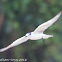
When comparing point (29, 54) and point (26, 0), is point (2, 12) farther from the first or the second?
point (29, 54)

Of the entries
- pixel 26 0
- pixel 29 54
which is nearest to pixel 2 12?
pixel 26 0

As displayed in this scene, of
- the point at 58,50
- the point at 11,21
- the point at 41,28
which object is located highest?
the point at 11,21

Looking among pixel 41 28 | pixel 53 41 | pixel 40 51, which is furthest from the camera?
pixel 40 51

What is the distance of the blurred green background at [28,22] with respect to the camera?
108 centimetres

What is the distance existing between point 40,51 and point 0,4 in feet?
1.02

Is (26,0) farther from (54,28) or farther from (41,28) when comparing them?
(41,28)

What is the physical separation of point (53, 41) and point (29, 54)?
15 cm

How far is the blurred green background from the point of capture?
1.08 metres

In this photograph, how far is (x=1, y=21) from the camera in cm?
112

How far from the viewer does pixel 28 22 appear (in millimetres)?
1112

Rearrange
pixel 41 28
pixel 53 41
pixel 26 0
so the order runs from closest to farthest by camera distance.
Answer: pixel 41 28 < pixel 26 0 < pixel 53 41

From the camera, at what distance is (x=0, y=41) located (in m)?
1.15

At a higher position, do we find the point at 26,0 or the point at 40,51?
the point at 26,0

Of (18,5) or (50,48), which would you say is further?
(50,48)
